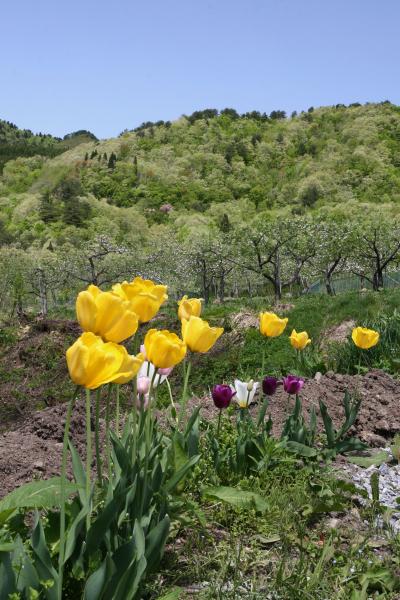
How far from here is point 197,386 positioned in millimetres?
7598

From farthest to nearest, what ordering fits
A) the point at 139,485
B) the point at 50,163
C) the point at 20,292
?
the point at 50,163, the point at 20,292, the point at 139,485

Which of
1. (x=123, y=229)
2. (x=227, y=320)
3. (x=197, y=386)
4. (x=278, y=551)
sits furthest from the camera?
(x=123, y=229)

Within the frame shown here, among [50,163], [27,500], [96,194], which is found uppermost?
[50,163]

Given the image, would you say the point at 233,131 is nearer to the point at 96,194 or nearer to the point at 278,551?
the point at 96,194

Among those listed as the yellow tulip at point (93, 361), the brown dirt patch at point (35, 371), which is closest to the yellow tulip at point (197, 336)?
the yellow tulip at point (93, 361)

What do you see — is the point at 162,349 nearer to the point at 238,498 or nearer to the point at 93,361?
the point at 93,361

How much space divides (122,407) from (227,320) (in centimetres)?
559

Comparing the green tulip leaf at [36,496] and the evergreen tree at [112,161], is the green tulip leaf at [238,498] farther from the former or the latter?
the evergreen tree at [112,161]

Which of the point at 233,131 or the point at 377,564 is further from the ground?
the point at 233,131

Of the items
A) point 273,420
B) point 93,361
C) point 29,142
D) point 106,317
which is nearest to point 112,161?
point 29,142

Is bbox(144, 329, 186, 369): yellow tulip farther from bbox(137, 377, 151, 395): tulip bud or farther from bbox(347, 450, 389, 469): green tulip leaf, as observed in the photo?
bbox(347, 450, 389, 469): green tulip leaf

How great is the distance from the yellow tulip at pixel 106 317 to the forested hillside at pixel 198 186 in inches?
1263

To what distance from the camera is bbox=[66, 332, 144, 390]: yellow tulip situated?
134 centimetres

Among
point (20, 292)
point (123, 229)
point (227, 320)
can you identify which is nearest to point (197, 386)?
point (227, 320)
